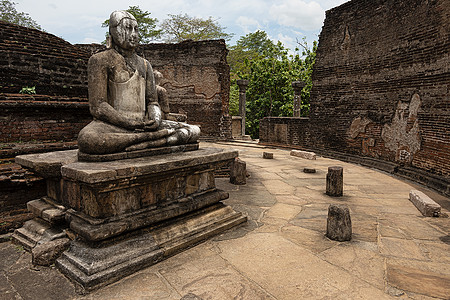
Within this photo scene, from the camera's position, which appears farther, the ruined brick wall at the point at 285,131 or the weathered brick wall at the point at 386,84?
the ruined brick wall at the point at 285,131

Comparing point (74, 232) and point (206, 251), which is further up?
point (74, 232)

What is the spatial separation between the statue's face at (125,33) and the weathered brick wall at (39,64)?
2.12 metres

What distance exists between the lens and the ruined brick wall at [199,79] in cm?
1323

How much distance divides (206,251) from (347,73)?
800cm

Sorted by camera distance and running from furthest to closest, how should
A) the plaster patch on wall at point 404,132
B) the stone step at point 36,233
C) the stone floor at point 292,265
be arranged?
the plaster patch on wall at point 404,132
the stone step at point 36,233
the stone floor at point 292,265

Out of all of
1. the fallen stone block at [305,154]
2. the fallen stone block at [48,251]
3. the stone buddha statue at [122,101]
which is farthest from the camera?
the fallen stone block at [305,154]

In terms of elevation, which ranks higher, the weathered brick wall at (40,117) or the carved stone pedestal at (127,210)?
the weathered brick wall at (40,117)

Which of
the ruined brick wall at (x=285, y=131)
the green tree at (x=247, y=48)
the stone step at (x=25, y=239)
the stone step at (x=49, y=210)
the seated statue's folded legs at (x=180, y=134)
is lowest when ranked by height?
the stone step at (x=25, y=239)

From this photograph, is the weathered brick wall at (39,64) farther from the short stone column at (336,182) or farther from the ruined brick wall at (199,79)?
the ruined brick wall at (199,79)

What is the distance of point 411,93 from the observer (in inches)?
263

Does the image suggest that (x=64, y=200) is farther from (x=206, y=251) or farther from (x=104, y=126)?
(x=206, y=251)

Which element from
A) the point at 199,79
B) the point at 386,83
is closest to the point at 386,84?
the point at 386,83

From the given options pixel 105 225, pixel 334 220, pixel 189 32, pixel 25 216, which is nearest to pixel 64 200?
pixel 105 225

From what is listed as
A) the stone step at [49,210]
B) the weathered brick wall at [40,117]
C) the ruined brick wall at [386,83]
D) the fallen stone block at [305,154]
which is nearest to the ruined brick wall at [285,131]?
the ruined brick wall at [386,83]
